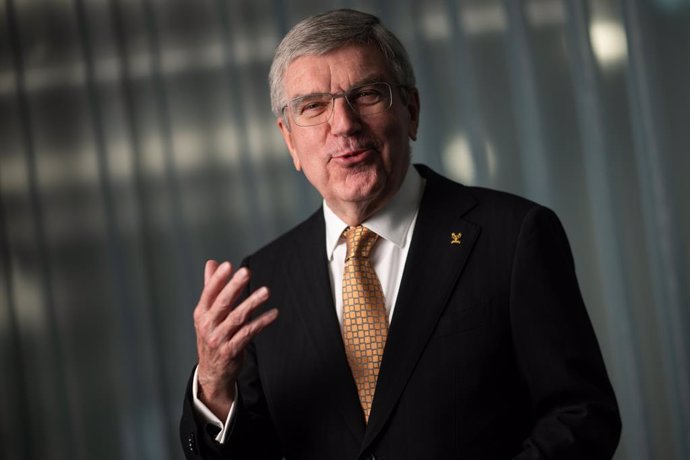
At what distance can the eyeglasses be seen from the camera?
6.00 feet

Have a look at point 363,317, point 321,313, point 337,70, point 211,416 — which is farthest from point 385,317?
point 337,70

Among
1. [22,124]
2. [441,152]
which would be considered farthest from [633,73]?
[22,124]

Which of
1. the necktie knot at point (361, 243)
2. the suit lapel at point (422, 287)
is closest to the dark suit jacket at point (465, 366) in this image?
the suit lapel at point (422, 287)

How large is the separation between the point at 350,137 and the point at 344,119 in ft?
0.14

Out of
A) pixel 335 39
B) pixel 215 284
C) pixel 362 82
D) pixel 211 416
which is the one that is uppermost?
pixel 335 39

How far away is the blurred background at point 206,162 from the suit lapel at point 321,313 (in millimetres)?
1474

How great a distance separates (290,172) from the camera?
3.48m

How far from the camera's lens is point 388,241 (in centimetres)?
188

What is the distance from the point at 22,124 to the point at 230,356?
232 centimetres

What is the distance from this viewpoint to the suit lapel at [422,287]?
5.51ft

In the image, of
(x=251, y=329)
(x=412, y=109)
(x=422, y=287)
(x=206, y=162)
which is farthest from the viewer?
(x=206, y=162)

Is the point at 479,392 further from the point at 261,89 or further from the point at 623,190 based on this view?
the point at 261,89

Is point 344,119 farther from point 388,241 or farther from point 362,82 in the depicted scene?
point 388,241

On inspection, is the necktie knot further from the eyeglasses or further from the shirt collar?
the eyeglasses
